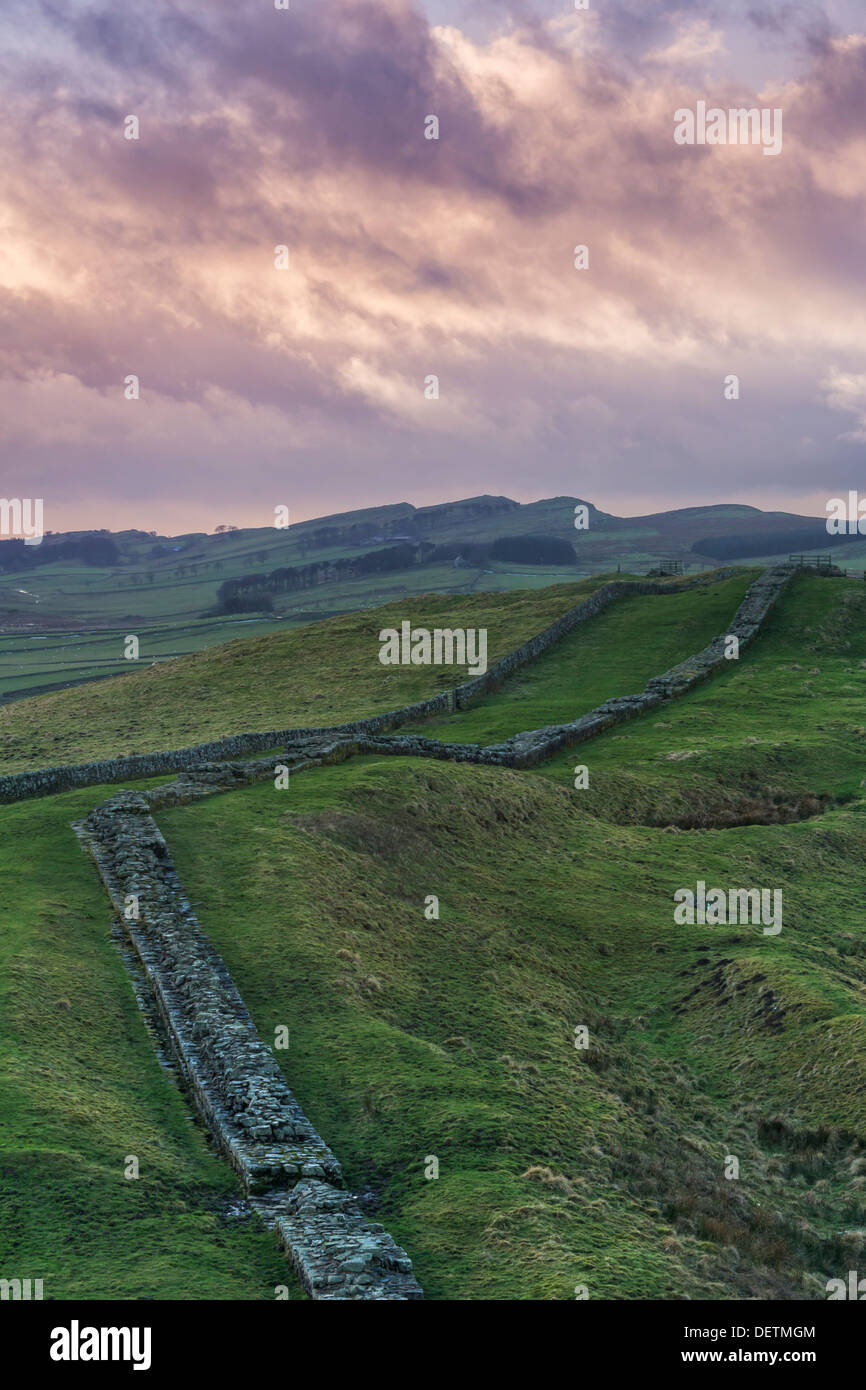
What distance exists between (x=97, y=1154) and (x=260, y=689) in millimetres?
65955

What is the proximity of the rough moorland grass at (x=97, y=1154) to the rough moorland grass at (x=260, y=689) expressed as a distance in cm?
3859

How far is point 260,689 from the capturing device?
273 ft

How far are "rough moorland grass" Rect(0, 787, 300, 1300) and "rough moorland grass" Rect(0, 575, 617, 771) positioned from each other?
38.6 m

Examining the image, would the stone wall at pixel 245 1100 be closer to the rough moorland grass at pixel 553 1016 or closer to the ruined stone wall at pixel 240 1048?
the ruined stone wall at pixel 240 1048

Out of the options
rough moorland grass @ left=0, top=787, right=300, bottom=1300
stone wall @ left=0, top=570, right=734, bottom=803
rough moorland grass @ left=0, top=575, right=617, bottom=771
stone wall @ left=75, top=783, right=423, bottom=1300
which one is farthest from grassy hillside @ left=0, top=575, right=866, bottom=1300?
rough moorland grass @ left=0, top=575, right=617, bottom=771

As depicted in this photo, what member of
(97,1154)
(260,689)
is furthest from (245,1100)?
(260,689)

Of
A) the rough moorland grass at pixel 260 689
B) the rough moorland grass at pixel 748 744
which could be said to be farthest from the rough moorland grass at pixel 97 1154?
the rough moorland grass at pixel 260 689

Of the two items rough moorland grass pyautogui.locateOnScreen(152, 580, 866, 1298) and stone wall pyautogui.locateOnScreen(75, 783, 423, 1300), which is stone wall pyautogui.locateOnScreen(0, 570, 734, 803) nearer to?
rough moorland grass pyautogui.locateOnScreen(152, 580, 866, 1298)

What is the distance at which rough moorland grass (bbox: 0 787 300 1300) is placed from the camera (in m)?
15.2

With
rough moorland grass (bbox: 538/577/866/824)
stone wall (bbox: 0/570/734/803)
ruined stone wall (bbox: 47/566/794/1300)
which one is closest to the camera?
ruined stone wall (bbox: 47/566/794/1300)

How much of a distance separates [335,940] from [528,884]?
10.1m

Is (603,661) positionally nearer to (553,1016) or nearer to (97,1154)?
(553,1016)

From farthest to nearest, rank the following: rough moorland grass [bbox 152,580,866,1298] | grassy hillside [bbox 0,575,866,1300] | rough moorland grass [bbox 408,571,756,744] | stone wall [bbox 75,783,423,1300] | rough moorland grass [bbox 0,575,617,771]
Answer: rough moorland grass [bbox 0,575,617,771]
rough moorland grass [bbox 408,571,756,744]
rough moorland grass [bbox 152,580,866,1298]
grassy hillside [bbox 0,575,866,1300]
stone wall [bbox 75,783,423,1300]
